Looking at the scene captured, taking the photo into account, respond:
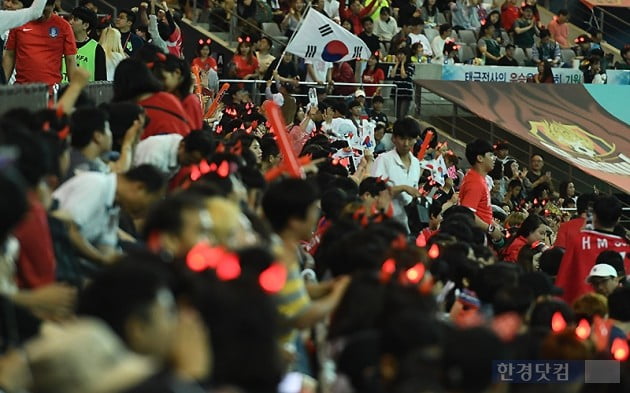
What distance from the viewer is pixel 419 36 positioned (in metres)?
24.3

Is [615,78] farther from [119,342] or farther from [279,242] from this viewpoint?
[119,342]

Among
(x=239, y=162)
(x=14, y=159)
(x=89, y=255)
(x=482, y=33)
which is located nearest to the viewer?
(x=14, y=159)

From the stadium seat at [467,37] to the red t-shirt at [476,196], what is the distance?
14018mm

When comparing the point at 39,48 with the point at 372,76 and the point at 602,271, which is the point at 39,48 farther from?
the point at 372,76

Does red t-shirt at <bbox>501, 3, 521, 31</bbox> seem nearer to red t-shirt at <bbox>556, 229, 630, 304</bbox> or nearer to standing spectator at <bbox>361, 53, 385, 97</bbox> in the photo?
standing spectator at <bbox>361, 53, 385, 97</bbox>

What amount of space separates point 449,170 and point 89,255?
11.1 meters

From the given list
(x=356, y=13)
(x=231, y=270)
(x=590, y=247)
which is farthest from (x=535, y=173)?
(x=231, y=270)

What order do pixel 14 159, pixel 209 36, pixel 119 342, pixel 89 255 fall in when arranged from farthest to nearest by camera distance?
1. pixel 209 36
2. pixel 89 255
3. pixel 14 159
4. pixel 119 342

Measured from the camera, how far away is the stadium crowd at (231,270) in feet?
14.1

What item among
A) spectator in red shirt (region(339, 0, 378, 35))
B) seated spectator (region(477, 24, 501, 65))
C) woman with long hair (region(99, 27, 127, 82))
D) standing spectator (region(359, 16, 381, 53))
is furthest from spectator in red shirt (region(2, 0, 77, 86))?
seated spectator (region(477, 24, 501, 65))

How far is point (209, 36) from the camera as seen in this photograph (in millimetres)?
23328

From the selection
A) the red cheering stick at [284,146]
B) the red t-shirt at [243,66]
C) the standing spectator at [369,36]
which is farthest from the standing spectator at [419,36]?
the red cheering stick at [284,146]

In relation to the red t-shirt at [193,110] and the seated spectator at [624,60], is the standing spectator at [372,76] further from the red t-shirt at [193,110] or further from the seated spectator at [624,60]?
the red t-shirt at [193,110]

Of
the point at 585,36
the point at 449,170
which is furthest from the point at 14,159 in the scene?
the point at 585,36
